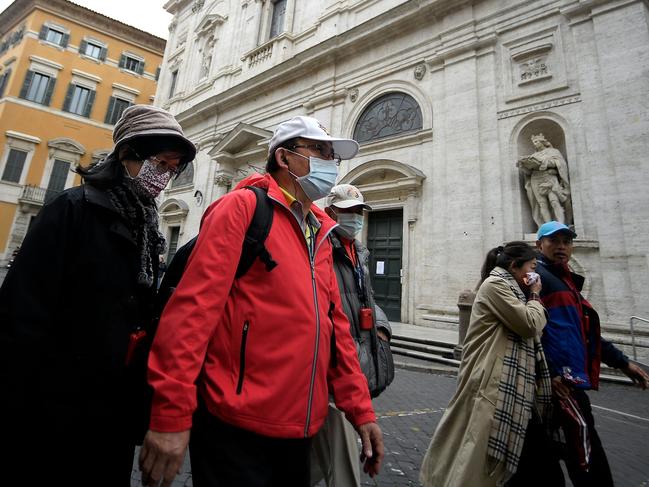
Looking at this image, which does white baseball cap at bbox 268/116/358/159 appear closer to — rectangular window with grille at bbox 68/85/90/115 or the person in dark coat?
the person in dark coat

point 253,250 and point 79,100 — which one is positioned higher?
point 79,100

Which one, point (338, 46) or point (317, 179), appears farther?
point (338, 46)

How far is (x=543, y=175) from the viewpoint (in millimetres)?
7785

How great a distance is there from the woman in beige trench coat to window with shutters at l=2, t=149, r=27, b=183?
2833 cm

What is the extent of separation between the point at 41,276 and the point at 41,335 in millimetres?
193

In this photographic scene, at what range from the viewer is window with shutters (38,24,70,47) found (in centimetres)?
2323

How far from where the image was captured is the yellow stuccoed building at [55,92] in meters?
21.2

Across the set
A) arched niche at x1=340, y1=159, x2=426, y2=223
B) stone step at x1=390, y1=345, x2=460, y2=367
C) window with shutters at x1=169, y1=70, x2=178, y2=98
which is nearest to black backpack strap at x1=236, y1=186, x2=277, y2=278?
stone step at x1=390, y1=345, x2=460, y2=367

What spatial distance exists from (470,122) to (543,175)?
2.45 metres

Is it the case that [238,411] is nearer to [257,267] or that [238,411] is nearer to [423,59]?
[257,267]

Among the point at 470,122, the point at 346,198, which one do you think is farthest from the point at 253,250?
the point at 470,122

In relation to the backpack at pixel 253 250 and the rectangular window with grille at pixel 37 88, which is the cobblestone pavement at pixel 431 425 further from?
the rectangular window with grille at pixel 37 88

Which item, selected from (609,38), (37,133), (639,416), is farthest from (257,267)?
(37,133)

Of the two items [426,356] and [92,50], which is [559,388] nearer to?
[426,356]
